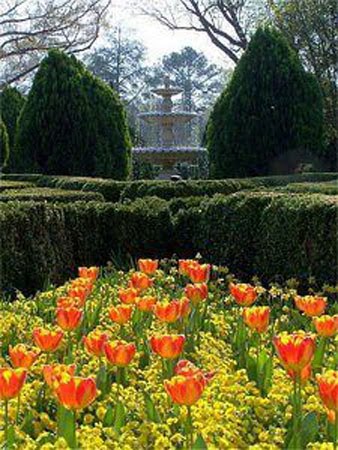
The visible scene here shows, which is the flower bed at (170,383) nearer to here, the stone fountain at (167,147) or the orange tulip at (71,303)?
the orange tulip at (71,303)

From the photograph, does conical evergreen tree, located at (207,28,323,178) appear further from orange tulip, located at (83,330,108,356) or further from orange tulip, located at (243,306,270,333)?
orange tulip, located at (83,330,108,356)

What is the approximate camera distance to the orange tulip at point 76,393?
182 cm

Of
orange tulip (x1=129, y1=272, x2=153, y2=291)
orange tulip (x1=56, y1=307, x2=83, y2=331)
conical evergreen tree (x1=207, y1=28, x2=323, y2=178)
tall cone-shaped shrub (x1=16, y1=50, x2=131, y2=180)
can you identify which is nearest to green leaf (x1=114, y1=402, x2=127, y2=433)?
orange tulip (x1=56, y1=307, x2=83, y2=331)

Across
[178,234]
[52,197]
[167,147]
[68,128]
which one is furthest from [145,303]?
[167,147]

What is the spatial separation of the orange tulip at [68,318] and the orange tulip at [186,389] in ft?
2.88

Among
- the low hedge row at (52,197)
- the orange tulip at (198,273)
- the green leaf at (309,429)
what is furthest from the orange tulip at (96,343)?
the low hedge row at (52,197)

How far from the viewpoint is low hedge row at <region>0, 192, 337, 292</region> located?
16.3 ft

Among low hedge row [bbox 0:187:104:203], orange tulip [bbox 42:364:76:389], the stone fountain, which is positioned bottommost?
orange tulip [bbox 42:364:76:389]

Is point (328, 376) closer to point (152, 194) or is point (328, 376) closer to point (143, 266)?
point (143, 266)

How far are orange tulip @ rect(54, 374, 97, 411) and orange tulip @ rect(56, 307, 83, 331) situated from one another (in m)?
0.78

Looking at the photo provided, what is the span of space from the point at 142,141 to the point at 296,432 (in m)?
23.6

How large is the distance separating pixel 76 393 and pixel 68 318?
2.68 feet

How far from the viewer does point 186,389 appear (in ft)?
5.83

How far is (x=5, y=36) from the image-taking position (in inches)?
875
